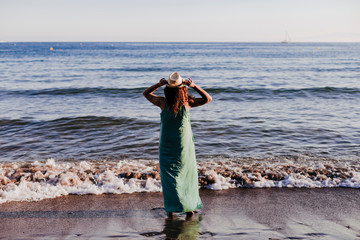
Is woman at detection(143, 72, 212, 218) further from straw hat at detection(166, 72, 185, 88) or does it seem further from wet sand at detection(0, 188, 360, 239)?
wet sand at detection(0, 188, 360, 239)

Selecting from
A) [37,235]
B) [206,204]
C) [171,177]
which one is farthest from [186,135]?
[37,235]

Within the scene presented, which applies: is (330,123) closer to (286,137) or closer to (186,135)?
(286,137)

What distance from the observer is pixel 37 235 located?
3.82m

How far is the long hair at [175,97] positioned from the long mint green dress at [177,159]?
5 centimetres

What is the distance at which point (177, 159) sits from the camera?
4.01m

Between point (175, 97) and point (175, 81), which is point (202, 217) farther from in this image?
point (175, 81)

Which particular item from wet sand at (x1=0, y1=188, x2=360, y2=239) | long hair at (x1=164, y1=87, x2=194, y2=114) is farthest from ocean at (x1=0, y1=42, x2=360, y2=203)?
long hair at (x1=164, y1=87, x2=194, y2=114)

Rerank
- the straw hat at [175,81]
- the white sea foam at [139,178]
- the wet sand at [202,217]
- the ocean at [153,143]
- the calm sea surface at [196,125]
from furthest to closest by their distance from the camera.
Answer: the calm sea surface at [196,125] → the ocean at [153,143] → the white sea foam at [139,178] → the wet sand at [202,217] → the straw hat at [175,81]

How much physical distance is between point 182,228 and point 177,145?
106 cm

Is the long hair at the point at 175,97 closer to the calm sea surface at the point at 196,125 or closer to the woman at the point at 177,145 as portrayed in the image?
the woman at the point at 177,145

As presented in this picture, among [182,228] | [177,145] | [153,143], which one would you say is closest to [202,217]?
[182,228]

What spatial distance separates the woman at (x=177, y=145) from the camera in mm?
3875

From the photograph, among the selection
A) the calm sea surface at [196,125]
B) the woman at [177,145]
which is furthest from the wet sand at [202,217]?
the calm sea surface at [196,125]

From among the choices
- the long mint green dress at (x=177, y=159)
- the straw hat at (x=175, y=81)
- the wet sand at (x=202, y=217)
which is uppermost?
the straw hat at (x=175, y=81)
